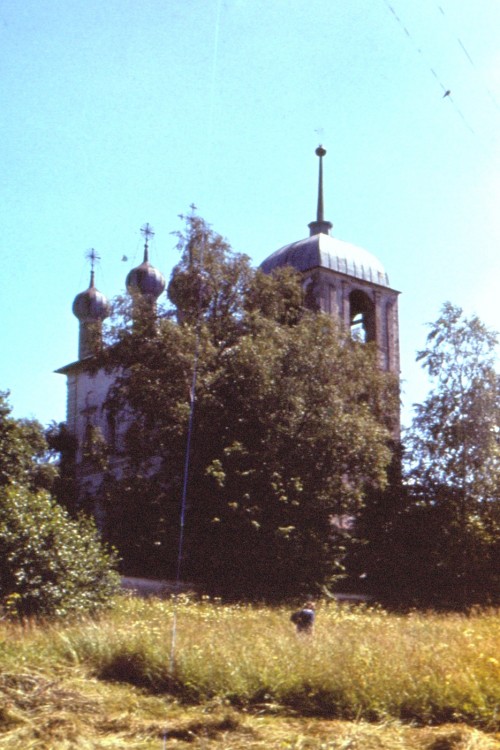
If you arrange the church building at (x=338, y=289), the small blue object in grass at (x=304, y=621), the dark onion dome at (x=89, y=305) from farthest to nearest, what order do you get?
the dark onion dome at (x=89, y=305), the church building at (x=338, y=289), the small blue object in grass at (x=304, y=621)

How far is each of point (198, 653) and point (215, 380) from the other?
64.1 ft

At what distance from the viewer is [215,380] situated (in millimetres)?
29500

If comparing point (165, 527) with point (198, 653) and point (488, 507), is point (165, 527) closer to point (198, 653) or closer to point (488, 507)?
point (488, 507)

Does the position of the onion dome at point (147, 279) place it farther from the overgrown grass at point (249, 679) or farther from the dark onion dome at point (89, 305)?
the overgrown grass at point (249, 679)

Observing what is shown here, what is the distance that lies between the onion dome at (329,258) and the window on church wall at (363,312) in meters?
0.98

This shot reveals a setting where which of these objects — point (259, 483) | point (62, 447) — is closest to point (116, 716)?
point (259, 483)

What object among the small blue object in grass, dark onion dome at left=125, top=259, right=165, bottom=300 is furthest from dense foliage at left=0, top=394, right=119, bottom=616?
dark onion dome at left=125, top=259, right=165, bottom=300

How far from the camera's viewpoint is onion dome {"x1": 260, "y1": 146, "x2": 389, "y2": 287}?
45.7 meters

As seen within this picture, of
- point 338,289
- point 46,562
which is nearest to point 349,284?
point 338,289

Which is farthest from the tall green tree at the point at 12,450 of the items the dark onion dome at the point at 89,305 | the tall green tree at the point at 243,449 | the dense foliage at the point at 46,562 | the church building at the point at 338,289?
the dark onion dome at the point at 89,305

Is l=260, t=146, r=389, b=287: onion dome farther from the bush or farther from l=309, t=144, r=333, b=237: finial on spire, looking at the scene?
the bush

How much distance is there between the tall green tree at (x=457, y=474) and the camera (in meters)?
32.3

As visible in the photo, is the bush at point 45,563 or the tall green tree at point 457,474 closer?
the bush at point 45,563

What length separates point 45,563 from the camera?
1883 cm
